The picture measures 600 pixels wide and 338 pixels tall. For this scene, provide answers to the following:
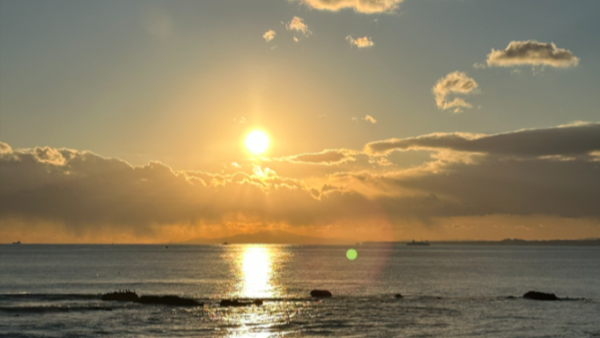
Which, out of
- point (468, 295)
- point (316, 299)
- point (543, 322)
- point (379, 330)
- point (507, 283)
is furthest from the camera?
point (507, 283)

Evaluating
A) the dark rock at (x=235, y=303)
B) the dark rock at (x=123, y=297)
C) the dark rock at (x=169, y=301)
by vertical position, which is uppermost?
the dark rock at (x=123, y=297)

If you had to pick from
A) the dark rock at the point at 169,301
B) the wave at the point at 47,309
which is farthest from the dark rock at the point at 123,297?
the wave at the point at 47,309

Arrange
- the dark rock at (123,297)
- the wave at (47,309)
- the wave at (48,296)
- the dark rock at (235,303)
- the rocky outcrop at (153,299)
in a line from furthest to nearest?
the wave at (48,296)
the dark rock at (123,297)
the rocky outcrop at (153,299)
the dark rock at (235,303)
the wave at (47,309)

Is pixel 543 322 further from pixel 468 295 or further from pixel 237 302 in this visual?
pixel 237 302

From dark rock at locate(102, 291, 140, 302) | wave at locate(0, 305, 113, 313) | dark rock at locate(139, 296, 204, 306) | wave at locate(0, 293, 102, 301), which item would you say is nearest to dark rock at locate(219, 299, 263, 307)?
dark rock at locate(139, 296, 204, 306)

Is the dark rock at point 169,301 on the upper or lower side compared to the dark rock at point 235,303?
upper

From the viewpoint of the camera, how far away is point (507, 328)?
226 feet

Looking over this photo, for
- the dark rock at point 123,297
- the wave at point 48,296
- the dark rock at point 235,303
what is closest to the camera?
the dark rock at point 235,303

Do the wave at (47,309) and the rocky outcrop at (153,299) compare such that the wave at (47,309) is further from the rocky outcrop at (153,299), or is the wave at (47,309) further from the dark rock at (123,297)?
the dark rock at (123,297)

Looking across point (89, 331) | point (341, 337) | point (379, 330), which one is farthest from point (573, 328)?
point (89, 331)

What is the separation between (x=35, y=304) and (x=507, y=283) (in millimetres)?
101864

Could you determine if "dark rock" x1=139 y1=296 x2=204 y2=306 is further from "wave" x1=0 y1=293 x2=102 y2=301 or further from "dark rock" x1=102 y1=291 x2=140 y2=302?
"wave" x1=0 y1=293 x2=102 y2=301

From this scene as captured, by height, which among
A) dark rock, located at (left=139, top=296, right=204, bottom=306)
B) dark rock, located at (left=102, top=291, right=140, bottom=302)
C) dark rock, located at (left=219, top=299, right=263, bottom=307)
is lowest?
dark rock, located at (left=219, top=299, right=263, bottom=307)

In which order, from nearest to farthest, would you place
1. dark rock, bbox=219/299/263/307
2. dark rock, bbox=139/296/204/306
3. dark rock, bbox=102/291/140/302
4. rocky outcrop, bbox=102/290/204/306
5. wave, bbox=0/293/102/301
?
dark rock, bbox=139/296/204/306, dark rock, bbox=219/299/263/307, rocky outcrop, bbox=102/290/204/306, dark rock, bbox=102/291/140/302, wave, bbox=0/293/102/301
